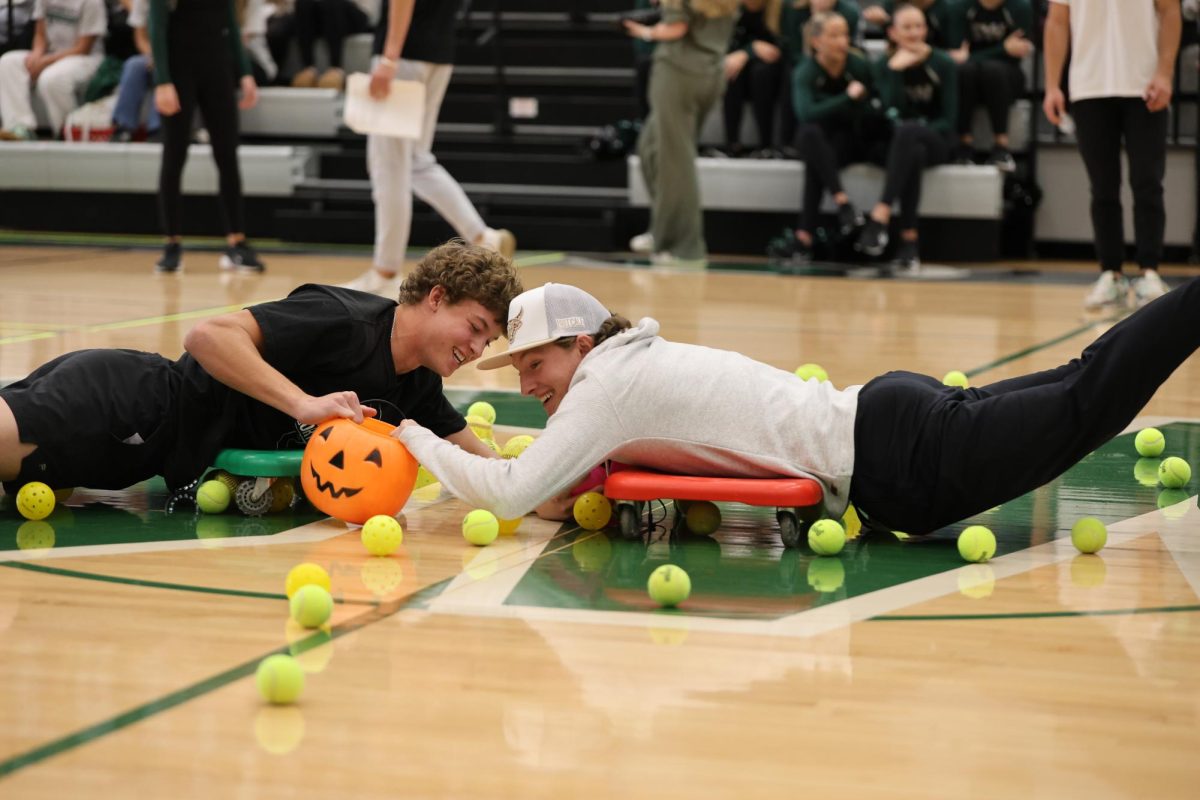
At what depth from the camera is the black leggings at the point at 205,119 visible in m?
8.59

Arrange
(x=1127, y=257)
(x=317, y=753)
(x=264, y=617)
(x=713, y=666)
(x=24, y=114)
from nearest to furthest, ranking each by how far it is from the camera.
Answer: (x=317, y=753) → (x=713, y=666) → (x=264, y=617) → (x=1127, y=257) → (x=24, y=114)

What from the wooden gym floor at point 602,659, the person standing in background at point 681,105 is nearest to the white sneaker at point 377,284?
the person standing in background at point 681,105

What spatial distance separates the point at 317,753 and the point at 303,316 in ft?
5.15

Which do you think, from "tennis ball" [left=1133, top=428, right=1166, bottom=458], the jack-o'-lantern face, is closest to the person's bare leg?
the jack-o'-lantern face

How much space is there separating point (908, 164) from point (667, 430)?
7.05 meters

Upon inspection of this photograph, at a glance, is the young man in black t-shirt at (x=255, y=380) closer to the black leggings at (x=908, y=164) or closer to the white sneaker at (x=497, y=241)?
the white sneaker at (x=497, y=241)

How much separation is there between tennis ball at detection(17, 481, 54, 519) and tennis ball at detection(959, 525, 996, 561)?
202cm

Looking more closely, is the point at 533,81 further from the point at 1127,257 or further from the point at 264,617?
the point at 264,617

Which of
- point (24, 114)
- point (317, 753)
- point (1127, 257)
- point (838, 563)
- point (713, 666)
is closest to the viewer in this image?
point (317, 753)

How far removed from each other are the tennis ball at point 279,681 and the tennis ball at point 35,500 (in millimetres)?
1429

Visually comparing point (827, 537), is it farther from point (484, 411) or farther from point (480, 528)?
point (484, 411)

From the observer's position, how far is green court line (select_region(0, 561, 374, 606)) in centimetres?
294

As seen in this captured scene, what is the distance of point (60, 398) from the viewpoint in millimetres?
3541

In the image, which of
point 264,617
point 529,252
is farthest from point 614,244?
point 264,617
